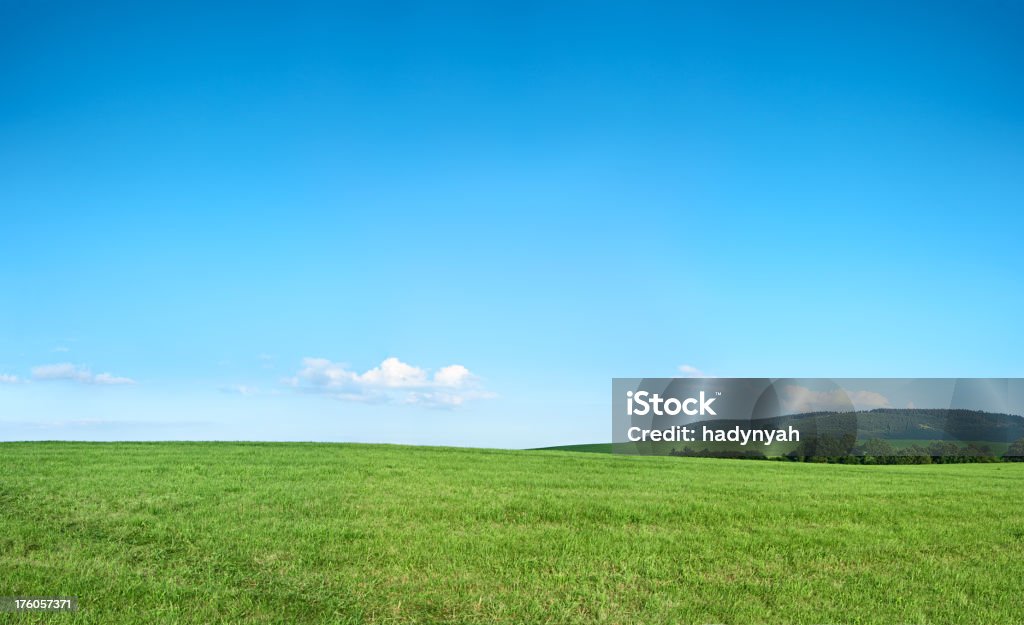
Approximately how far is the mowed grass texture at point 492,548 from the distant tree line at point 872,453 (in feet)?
27.9

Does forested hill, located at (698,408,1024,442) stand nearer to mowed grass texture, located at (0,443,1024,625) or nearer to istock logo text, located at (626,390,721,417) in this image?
istock logo text, located at (626,390,721,417)

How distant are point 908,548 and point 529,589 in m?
5.63

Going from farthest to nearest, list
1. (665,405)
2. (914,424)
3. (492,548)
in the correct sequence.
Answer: (914,424), (665,405), (492,548)

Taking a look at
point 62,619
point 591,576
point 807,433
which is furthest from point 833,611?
point 807,433

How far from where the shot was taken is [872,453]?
25.2 metres

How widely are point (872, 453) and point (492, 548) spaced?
21.4 metres

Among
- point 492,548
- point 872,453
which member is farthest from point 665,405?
point 492,548

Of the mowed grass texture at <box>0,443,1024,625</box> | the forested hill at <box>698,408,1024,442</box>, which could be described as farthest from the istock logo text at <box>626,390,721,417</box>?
the mowed grass texture at <box>0,443,1024,625</box>

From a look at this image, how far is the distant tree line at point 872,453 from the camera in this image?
76.1 ft

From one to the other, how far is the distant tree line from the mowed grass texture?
850 cm

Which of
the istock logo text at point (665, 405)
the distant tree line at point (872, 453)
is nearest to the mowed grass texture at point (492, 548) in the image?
the istock logo text at point (665, 405)

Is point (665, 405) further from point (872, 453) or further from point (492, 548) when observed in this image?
point (492, 548)

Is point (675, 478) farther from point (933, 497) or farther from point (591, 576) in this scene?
point (591, 576)

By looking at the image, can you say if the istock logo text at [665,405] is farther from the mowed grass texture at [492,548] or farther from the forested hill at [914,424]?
the mowed grass texture at [492,548]
